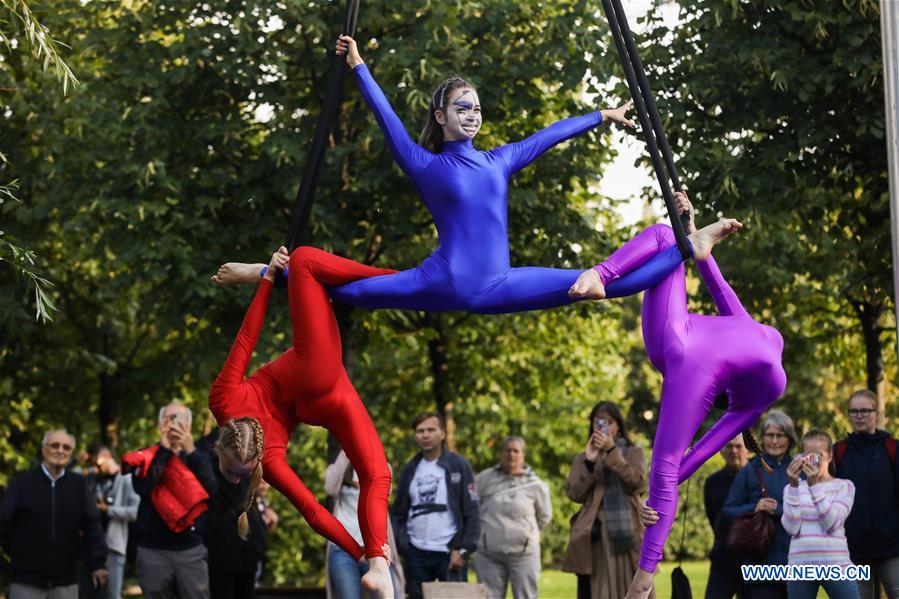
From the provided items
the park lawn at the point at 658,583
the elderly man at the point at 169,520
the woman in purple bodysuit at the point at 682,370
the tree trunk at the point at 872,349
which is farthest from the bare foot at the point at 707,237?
the park lawn at the point at 658,583

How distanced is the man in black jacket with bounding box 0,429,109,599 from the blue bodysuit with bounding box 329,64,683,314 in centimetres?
388

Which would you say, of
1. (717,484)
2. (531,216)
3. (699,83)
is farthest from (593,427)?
(531,216)

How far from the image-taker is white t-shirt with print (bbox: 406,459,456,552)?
8.20 metres

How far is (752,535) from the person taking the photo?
6.99 m

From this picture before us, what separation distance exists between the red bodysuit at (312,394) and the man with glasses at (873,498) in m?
3.43

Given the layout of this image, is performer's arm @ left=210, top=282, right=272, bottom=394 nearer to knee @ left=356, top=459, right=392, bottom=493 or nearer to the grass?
knee @ left=356, top=459, right=392, bottom=493

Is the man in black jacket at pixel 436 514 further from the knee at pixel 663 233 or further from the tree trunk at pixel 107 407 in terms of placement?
the tree trunk at pixel 107 407

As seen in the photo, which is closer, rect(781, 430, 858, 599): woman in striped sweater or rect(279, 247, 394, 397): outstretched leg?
rect(279, 247, 394, 397): outstretched leg

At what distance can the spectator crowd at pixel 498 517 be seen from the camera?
7023 mm

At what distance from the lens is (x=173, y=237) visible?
1090cm

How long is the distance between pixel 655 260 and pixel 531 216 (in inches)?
263

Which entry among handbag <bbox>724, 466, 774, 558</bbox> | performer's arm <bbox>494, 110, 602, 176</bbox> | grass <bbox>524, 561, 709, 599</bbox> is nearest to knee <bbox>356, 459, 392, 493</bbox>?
performer's arm <bbox>494, 110, 602, 176</bbox>

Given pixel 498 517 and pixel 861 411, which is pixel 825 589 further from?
pixel 498 517

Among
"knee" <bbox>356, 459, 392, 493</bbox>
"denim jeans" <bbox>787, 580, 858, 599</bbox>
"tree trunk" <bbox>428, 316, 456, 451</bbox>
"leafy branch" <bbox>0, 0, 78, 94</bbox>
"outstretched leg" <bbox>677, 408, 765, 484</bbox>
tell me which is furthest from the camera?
"tree trunk" <bbox>428, 316, 456, 451</bbox>
